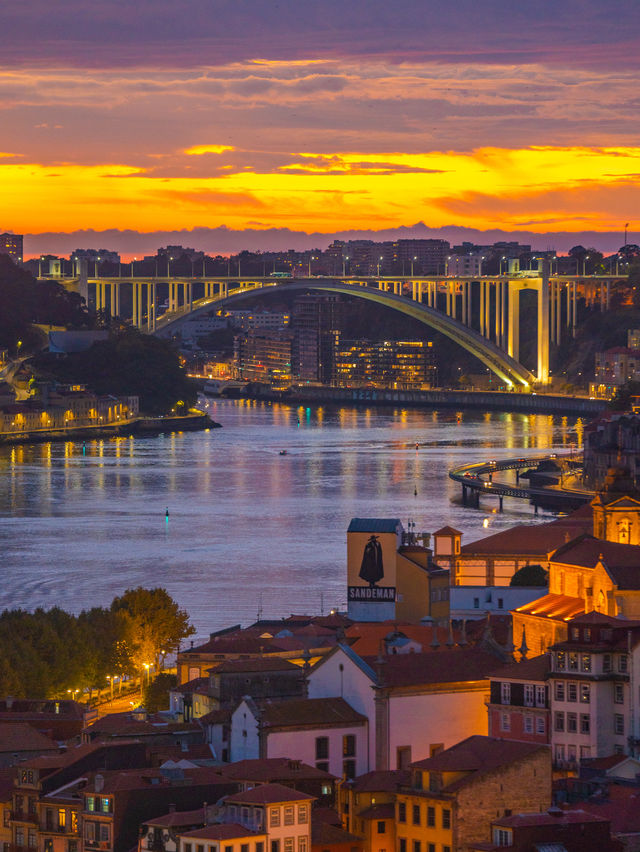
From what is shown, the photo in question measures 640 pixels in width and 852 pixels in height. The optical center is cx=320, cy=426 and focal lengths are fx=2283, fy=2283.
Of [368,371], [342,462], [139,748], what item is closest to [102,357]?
[368,371]

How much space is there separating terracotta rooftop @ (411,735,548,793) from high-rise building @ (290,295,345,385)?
154ft

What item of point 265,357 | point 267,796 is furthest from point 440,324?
point 267,796

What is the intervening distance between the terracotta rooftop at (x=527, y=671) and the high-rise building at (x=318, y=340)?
150 ft

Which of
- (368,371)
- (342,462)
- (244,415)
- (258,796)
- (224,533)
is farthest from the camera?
(368,371)

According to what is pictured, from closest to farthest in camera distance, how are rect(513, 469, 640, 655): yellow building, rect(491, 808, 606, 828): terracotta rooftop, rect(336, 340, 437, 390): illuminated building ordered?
rect(491, 808, 606, 828): terracotta rooftop, rect(513, 469, 640, 655): yellow building, rect(336, 340, 437, 390): illuminated building

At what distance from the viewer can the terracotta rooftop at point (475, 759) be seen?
6.70 meters

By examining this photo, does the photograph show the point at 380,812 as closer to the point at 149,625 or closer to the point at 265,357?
the point at 149,625

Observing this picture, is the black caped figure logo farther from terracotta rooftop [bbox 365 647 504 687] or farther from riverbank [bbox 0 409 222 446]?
riverbank [bbox 0 409 222 446]

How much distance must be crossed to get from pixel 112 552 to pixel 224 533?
1790 mm

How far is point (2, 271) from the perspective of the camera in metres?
45.6

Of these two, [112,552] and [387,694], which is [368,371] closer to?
[112,552]

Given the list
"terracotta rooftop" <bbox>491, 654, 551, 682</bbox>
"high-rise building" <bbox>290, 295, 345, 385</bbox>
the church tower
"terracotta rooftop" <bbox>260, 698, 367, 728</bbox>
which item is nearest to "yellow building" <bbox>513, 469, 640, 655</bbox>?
"terracotta rooftop" <bbox>491, 654, 551, 682</bbox>

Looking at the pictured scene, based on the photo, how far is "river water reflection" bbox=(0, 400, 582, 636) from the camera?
50.1 ft

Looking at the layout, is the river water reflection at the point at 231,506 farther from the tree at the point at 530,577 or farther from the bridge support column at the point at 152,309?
the bridge support column at the point at 152,309
